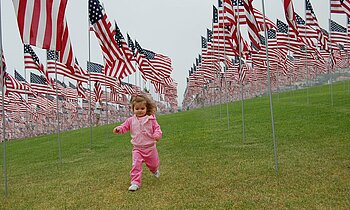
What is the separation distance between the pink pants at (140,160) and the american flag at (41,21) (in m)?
2.75

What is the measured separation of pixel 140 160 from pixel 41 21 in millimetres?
3239

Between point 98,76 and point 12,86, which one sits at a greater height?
point 98,76

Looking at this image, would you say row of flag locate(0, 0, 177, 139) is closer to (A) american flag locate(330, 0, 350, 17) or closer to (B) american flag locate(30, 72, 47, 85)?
(B) american flag locate(30, 72, 47, 85)

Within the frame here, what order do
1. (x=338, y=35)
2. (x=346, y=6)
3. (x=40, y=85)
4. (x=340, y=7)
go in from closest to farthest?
(x=346, y=6)
(x=340, y=7)
(x=338, y=35)
(x=40, y=85)

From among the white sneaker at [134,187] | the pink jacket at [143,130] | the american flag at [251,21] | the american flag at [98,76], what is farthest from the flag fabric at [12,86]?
the white sneaker at [134,187]

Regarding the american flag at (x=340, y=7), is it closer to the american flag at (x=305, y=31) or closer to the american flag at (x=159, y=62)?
the american flag at (x=305, y=31)

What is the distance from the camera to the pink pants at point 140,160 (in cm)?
676

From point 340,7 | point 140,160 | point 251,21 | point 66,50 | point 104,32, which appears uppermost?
point 340,7

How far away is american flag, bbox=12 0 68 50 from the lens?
7633 mm

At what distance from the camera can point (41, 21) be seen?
802 cm

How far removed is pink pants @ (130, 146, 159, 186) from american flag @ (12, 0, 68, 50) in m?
2.75

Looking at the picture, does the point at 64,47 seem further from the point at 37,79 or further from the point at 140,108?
the point at 37,79

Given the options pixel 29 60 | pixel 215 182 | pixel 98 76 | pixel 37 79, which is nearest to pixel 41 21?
pixel 215 182

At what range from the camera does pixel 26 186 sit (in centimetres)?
814
